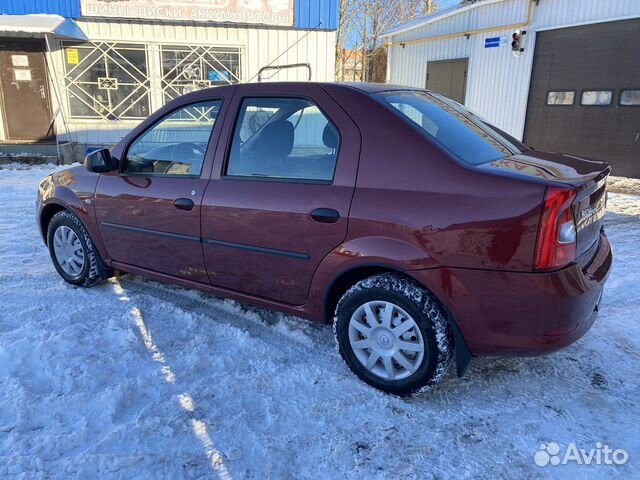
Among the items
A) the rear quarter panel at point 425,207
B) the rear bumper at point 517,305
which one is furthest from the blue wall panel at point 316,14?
the rear bumper at point 517,305

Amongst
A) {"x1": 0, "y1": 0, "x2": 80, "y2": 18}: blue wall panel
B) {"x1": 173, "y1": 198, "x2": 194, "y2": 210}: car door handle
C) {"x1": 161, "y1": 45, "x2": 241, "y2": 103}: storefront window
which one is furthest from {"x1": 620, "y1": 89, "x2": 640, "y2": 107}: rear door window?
{"x1": 0, "y1": 0, "x2": 80, "y2": 18}: blue wall panel

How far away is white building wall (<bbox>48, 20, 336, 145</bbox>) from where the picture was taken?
11.3m

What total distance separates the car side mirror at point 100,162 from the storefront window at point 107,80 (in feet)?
28.9

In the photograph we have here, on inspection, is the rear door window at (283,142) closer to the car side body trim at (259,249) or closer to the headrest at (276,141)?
the headrest at (276,141)

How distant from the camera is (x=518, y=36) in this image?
11.5 metres

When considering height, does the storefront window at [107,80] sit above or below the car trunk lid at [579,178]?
above

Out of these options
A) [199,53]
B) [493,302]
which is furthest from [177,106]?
[199,53]

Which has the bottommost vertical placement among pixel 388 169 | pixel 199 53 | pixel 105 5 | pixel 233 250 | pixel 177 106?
pixel 233 250

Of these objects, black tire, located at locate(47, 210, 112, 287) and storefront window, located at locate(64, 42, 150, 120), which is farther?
storefront window, located at locate(64, 42, 150, 120)

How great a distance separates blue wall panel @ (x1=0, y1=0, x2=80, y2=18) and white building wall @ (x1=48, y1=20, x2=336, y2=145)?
1.09ft

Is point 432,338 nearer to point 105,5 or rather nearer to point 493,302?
point 493,302

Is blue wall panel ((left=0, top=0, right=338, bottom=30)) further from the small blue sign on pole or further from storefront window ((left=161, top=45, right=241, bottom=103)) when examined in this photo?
the small blue sign on pole

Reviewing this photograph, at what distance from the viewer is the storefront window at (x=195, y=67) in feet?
38.1

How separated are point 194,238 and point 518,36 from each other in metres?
10.8
